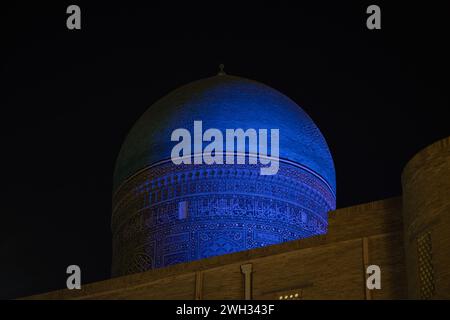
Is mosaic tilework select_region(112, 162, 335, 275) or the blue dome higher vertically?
the blue dome

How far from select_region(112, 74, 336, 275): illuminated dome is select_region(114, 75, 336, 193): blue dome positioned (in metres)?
0.01

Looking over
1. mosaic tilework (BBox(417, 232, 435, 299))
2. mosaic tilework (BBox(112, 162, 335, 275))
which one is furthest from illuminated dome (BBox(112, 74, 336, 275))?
mosaic tilework (BBox(417, 232, 435, 299))

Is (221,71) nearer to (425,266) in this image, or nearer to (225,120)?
(225,120)

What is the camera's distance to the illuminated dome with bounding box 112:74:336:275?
47.8ft

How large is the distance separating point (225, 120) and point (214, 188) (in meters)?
0.87

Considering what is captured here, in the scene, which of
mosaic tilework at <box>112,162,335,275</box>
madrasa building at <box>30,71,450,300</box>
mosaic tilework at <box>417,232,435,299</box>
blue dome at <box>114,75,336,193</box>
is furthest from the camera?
blue dome at <box>114,75,336,193</box>

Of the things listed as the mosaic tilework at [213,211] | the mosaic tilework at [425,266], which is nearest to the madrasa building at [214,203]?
the mosaic tilework at [213,211]

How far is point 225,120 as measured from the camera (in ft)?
49.0

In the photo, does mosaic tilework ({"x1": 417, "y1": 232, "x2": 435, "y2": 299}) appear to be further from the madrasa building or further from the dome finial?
the dome finial

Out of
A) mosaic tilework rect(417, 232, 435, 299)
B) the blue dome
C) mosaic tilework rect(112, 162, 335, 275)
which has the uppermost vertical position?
the blue dome

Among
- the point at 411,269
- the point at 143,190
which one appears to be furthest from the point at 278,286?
the point at 143,190

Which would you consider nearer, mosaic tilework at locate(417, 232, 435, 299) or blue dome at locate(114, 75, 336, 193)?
mosaic tilework at locate(417, 232, 435, 299)

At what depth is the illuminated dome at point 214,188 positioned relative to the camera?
47.8 ft

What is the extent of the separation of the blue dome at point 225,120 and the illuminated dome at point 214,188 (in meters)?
0.01
